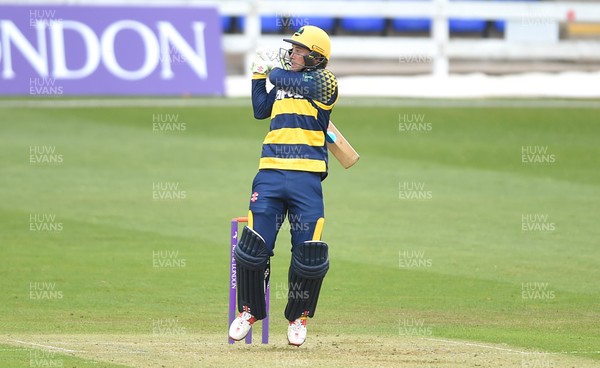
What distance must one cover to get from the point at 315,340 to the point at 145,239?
22.5ft

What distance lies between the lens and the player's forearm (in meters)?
10.4

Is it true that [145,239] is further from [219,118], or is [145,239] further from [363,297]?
[219,118]

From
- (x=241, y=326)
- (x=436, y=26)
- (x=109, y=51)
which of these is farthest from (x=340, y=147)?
(x=436, y=26)

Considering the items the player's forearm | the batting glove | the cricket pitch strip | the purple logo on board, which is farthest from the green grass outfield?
the batting glove

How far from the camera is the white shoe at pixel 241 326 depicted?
10.4 metres

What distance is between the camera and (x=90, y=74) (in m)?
29.6

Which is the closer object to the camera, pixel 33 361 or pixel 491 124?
pixel 33 361

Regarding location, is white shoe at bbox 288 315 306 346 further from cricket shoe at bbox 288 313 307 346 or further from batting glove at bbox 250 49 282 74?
batting glove at bbox 250 49 282 74

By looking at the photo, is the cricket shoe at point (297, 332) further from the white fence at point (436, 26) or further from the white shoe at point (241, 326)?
the white fence at point (436, 26)

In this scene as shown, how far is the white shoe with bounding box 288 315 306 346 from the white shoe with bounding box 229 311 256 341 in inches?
14.0

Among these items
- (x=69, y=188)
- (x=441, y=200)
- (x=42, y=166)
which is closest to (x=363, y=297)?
(x=441, y=200)

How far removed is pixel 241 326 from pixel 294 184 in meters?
1.29

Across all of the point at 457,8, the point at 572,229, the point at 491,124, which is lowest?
the point at 572,229

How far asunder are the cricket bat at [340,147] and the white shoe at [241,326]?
1578 millimetres
